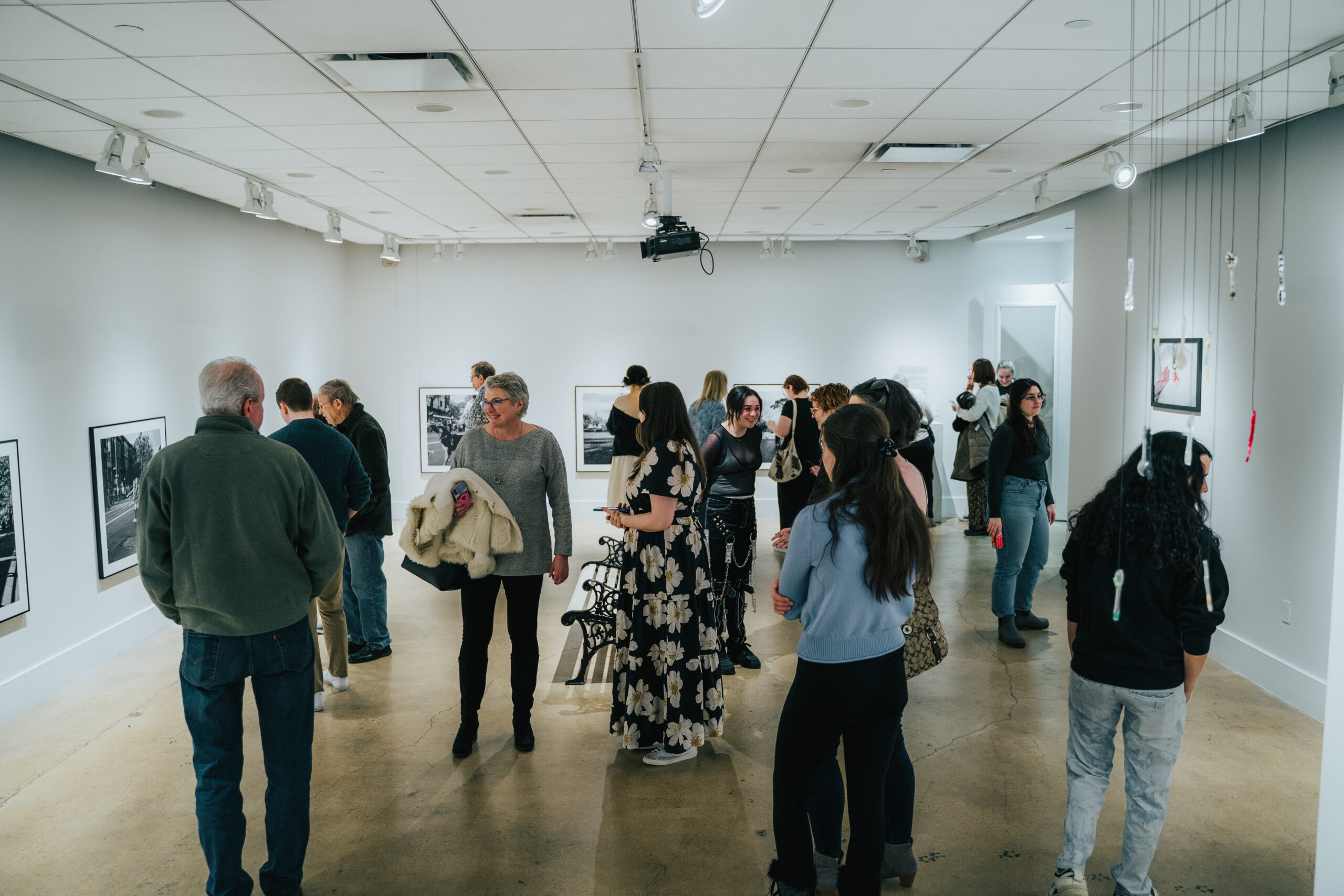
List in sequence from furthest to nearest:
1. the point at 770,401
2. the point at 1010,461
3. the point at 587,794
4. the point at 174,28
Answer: the point at 770,401, the point at 1010,461, the point at 587,794, the point at 174,28

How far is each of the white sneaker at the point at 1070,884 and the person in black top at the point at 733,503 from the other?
7.74ft

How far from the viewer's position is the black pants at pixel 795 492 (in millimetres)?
5801

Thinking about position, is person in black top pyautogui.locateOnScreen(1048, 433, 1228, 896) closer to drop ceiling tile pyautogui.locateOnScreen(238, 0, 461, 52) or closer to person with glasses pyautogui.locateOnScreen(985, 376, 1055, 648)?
person with glasses pyautogui.locateOnScreen(985, 376, 1055, 648)

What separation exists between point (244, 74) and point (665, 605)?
9.64 ft

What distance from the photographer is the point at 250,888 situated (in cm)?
266

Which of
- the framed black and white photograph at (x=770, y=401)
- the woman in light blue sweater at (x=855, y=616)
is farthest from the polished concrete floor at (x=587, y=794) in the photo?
the framed black and white photograph at (x=770, y=401)

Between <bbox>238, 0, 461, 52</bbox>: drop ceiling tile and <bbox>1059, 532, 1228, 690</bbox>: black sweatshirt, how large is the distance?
116 inches

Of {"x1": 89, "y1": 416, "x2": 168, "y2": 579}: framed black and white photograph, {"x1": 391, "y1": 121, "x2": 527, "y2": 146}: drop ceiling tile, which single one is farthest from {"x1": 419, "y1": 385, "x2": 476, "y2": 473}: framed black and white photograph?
{"x1": 391, "y1": 121, "x2": 527, "y2": 146}: drop ceiling tile

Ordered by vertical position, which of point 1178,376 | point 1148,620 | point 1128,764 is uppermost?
point 1178,376

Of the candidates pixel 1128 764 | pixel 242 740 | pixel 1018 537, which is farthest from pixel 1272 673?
pixel 242 740

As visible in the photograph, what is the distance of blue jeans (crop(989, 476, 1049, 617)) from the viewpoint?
525 centimetres

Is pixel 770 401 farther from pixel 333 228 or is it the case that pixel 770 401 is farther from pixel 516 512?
pixel 516 512

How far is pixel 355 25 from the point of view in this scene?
10.4 feet

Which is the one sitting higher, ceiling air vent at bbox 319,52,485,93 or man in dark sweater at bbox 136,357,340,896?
ceiling air vent at bbox 319,52,485,93
